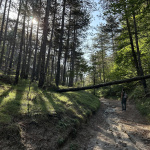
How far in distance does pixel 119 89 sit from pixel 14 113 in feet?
55.4

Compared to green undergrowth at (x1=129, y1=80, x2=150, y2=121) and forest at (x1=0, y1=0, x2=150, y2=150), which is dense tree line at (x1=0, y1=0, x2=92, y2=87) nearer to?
forest at (x1=0, y1=0, x2=150, y2=150)

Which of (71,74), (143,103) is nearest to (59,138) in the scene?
(143,103)

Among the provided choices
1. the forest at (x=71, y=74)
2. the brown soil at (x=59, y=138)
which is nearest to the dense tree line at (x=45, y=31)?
the forest at (x=71, y=74)

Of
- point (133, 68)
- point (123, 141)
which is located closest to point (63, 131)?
point (123, 141)

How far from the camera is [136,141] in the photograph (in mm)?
4680

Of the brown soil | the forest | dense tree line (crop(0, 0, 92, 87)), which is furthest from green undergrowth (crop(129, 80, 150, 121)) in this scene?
dense tree line (crop(0, 0, 92, 87))

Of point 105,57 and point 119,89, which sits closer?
point 119,89

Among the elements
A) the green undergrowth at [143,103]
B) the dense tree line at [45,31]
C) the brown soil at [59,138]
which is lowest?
the brown soil at [59,138]

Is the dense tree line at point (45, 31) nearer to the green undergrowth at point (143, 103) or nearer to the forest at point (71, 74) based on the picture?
the forest at point (71, 74)

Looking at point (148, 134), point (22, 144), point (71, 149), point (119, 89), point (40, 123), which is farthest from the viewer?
point (119, 89)

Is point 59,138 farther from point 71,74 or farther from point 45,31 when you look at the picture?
point 71,74

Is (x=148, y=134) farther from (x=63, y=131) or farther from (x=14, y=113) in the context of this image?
(x=14, y=113)

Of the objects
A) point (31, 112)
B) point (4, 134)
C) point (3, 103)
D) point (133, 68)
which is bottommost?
point (4, 134)

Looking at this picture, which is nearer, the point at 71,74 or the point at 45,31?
the point at 45,31
